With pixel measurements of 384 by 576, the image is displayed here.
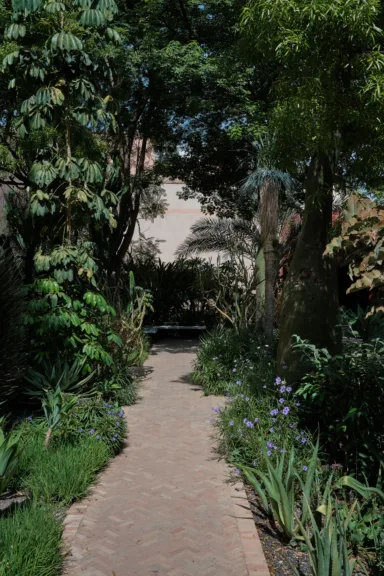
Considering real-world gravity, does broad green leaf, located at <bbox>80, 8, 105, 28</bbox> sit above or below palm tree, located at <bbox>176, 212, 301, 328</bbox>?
above

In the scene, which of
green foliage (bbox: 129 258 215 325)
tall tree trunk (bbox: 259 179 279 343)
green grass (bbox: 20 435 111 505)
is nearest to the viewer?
green grass (bbox: 20 435 111 505)

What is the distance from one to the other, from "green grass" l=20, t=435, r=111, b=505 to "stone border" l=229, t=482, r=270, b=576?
4.11ft

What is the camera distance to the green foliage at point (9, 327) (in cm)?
532

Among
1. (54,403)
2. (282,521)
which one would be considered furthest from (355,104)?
(54,403)

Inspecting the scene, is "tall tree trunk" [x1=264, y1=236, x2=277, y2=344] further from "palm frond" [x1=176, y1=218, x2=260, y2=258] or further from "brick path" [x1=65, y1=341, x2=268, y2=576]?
"palm frond" [x1=176, y1=218, x2=260, y2=258]

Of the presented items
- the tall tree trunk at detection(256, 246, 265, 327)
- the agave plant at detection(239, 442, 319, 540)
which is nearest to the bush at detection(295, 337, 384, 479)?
the agave plant at detection(239, 442, 319, 540)

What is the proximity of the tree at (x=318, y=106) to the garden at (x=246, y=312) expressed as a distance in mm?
19

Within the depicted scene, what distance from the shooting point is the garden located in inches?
144

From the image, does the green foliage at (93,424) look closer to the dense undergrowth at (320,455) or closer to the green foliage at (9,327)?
the green foliage at (9,327)

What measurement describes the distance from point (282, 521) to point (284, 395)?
197 cm

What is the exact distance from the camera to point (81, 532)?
12.7 ft

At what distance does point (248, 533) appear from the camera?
3.87 meters

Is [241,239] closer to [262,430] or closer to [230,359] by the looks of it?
[230,359]

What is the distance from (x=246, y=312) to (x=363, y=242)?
7559 mm
